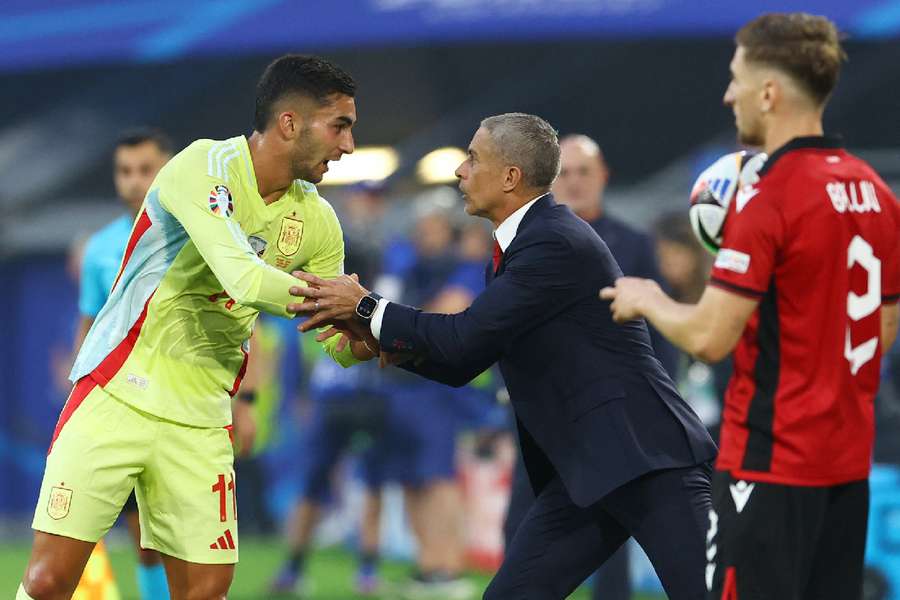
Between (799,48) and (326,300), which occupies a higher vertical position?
(799,48)

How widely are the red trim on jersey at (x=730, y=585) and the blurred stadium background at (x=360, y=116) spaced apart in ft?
18.8

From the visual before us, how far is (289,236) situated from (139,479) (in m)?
0.98

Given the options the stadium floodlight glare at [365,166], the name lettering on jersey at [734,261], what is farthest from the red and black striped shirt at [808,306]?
the stadium floodlight glare at [365,166]

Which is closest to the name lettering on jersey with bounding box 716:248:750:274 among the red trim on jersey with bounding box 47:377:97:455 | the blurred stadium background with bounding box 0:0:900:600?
the red trim on jersey with bounding box 47:377:97:455

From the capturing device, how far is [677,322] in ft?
12.4

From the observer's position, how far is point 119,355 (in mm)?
5000

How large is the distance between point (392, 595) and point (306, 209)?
4572 millimetres

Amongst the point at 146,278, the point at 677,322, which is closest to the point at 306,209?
the point at 146,278

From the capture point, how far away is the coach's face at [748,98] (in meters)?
3.80

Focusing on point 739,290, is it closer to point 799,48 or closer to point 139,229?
point 799,48

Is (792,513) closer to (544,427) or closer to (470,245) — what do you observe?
(544,427)

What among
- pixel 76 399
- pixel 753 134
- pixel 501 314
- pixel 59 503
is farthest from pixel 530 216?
pixel 59 503

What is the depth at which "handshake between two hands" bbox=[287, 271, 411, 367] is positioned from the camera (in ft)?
15.5

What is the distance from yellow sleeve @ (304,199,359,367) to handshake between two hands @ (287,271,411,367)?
0.72 ft
